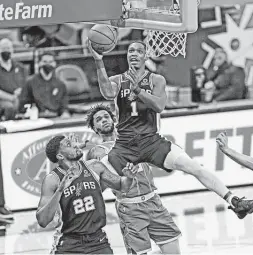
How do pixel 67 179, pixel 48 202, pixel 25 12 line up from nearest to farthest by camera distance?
pixel 25 12, pixel 48 202, pixel 67 179

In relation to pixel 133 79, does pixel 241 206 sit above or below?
below

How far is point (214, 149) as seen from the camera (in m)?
12.9

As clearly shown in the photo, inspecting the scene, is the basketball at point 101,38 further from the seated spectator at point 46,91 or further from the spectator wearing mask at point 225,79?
the spectator wearing mask at point 225,79

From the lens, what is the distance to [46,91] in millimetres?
12477

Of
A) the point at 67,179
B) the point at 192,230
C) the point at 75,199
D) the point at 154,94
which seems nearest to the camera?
the point at 67,179

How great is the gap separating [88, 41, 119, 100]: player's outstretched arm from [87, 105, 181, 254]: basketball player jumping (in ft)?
0.83

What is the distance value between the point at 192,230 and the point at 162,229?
6.53ft

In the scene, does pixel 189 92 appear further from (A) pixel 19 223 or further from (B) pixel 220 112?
(A) pixel 19 223

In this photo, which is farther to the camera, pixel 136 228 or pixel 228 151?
pixel 136 228

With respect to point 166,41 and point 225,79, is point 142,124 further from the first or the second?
point 225,79

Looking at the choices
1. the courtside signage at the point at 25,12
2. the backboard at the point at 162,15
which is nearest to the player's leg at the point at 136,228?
the backboard at the point at 162,15

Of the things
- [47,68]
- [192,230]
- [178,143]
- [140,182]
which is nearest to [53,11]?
[140,182]

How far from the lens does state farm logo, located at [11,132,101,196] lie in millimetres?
12125

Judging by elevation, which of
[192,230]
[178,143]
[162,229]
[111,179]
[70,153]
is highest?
[70,153]
